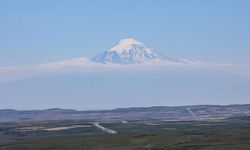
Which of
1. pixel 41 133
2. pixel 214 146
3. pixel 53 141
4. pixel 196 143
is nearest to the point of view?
pixel 214 146

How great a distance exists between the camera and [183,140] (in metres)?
101

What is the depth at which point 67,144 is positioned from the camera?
102250mm

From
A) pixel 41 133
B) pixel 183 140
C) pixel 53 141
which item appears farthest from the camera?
pixel 41 133

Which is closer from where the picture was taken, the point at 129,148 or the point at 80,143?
the point at 129,148

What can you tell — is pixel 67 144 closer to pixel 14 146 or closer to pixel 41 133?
pixel 14 146

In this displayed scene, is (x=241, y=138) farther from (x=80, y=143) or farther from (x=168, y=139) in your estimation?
(x=80, y=143)

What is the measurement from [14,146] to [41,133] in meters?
46.1

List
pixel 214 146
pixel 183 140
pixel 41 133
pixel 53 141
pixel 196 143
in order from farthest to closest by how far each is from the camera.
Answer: pixel 41 133
pixel 53 141
pixel 183 140
pixel 196 143
pixel 214 146

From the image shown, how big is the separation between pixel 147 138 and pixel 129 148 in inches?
483

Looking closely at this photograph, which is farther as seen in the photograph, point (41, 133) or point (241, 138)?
point (41, 133)

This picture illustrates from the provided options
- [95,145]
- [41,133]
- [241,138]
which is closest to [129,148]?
[95,145]

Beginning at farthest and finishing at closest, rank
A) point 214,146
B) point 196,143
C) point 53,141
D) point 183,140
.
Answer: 1. point 53,141
2. point 183,140
3. point 196,143
4. point 214,146

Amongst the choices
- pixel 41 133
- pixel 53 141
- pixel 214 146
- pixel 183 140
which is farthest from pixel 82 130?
pixel 214 146

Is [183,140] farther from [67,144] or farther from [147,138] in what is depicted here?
[67,144]
